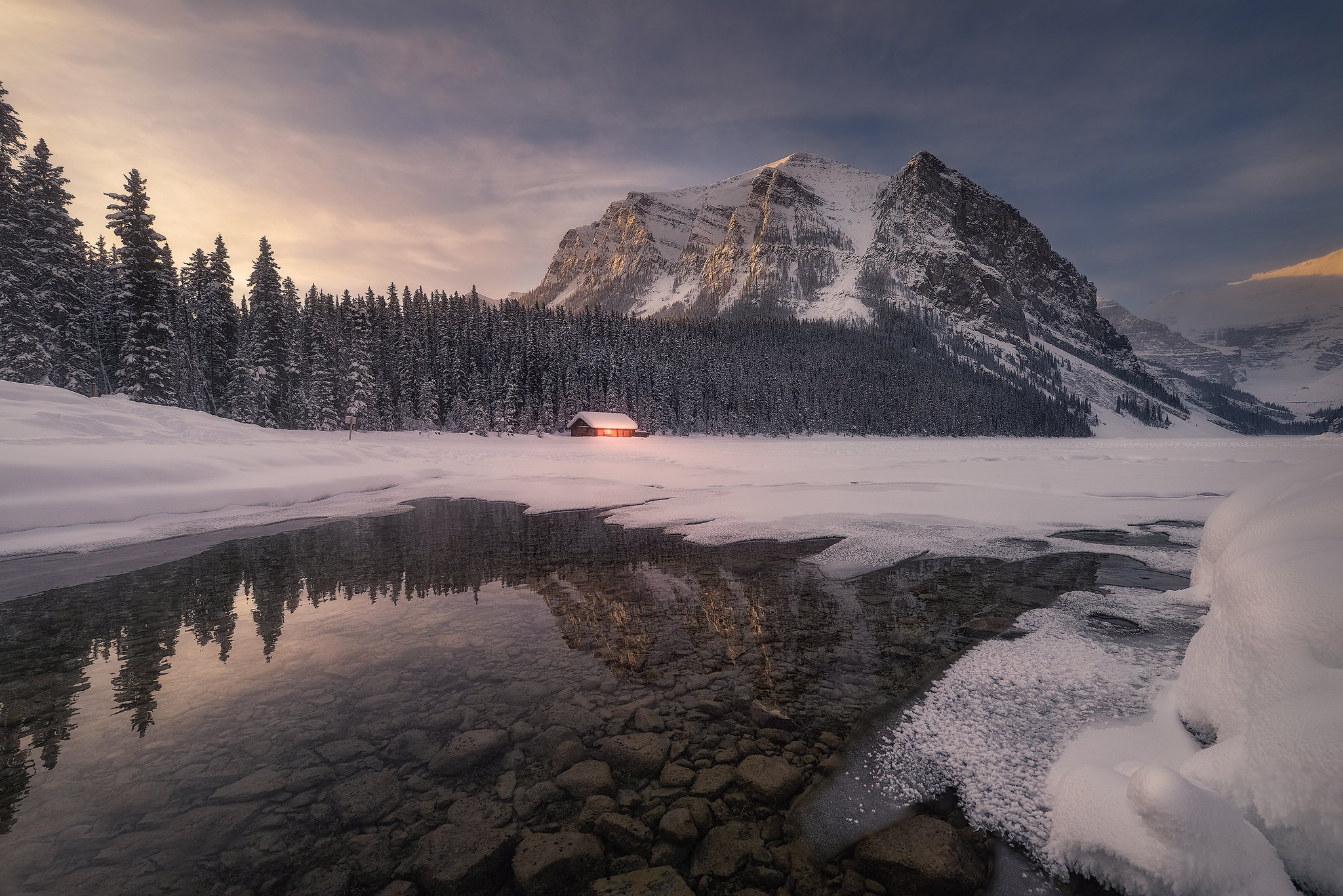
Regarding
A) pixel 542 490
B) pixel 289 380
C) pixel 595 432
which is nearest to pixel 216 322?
pixel 289 380

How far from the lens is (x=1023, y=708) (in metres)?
5.18

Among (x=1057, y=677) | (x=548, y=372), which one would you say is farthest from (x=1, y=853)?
(x=548, y=372)

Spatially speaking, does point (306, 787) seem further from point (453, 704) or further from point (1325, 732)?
point (1325, 732)

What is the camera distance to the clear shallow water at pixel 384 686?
3740mm

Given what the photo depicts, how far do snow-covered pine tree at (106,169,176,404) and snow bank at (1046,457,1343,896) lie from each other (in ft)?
166

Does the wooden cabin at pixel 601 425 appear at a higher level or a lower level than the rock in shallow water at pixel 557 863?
higher

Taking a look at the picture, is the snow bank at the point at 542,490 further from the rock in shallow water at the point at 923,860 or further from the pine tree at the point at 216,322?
the pine tree at the point at 216,322

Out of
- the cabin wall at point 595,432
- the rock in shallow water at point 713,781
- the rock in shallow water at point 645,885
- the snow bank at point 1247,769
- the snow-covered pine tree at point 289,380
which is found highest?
the snow-covered pine tree at point 289,380

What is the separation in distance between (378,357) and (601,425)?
32.0 meters

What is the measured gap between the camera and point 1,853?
341 centimetres

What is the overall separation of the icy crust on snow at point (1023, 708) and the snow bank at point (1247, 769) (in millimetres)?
308

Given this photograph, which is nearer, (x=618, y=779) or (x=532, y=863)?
(x=532, y=863)

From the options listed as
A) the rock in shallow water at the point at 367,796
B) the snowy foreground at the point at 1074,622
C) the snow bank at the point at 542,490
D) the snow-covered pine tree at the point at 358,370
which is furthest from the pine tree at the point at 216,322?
the rock in shallow water at the point at 367,796

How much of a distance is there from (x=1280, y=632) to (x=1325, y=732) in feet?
4.15
